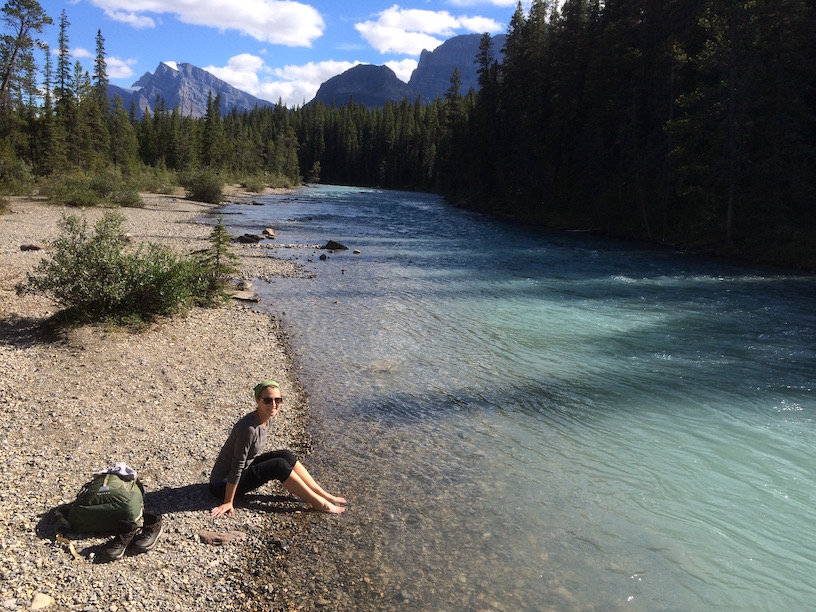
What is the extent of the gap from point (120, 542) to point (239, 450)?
1.48 meters

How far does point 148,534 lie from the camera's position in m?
5.55

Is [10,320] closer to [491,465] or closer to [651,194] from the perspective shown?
[491,465]

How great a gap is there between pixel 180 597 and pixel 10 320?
30.5ft

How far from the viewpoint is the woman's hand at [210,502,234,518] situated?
627 centimetres

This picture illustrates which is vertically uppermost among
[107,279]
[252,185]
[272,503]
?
[252,185]

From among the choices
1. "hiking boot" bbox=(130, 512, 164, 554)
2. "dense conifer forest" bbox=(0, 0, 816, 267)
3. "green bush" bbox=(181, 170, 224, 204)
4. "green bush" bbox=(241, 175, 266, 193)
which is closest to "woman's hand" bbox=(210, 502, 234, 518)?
"hiking boot" bbox=(130, 512, 164, 554)

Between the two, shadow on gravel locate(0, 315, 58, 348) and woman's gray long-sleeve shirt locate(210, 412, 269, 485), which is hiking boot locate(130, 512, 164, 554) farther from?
shadow on gravel locate(0, 315, 58, 348)

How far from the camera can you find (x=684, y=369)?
42.0 feet

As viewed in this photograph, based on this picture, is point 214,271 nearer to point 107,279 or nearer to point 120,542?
point 107,279

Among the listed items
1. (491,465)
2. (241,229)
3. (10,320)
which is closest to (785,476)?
(491,465)

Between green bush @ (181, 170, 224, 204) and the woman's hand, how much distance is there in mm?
52464

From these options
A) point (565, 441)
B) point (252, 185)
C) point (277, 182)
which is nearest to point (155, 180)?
point (252, 185)

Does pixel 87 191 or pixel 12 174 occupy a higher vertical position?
pixel 12 174

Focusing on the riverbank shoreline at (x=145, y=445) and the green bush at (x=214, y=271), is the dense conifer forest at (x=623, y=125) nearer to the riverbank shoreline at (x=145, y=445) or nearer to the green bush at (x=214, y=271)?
the green bush at (x=214, y=271)
